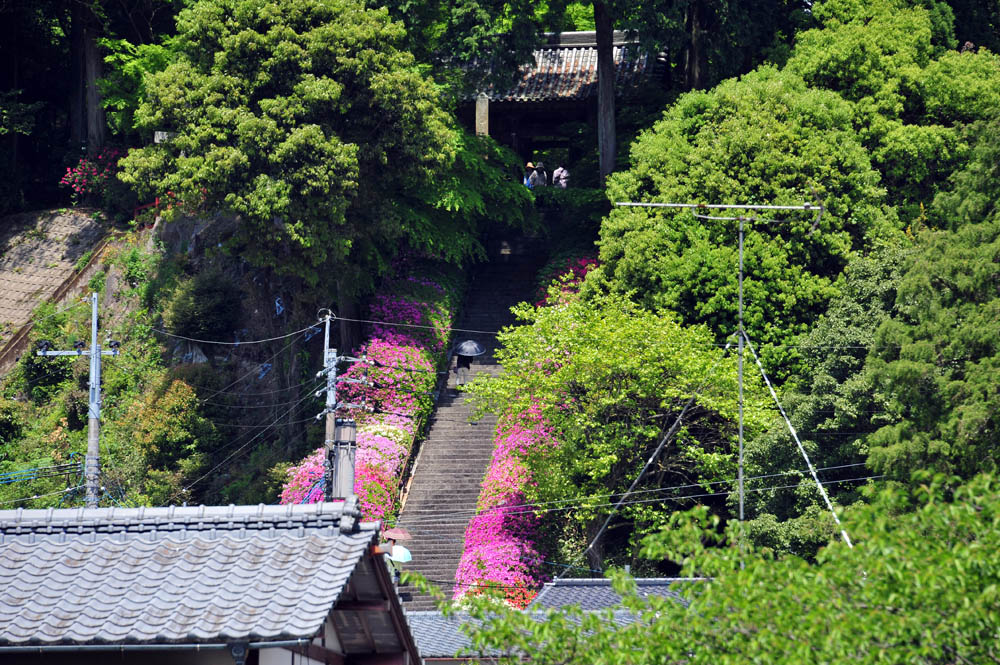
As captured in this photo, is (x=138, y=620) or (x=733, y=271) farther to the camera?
(x=733, y=271)

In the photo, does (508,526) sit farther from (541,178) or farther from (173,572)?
(173,572)

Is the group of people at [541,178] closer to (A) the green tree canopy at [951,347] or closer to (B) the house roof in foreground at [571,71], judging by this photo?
(B) the house roof in foreground at [571,71]

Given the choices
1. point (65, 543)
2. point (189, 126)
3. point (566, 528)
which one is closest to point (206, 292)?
point (189, 126)

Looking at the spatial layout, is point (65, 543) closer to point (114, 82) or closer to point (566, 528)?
point (566, 528)

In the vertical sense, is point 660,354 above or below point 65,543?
below


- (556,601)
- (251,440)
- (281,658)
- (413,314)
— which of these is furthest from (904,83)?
(281,658)

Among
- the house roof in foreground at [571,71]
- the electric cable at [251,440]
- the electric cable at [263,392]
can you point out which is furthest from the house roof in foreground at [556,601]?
the house roof in foreground at [571,71]

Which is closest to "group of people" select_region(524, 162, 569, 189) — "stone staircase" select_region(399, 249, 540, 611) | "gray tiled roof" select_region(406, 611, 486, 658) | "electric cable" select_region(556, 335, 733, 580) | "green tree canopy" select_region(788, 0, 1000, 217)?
"stone staircase" select_region(399, 249, 540, 611)

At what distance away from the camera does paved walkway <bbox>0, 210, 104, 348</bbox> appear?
4262cm

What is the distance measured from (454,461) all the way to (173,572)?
77.2 feet

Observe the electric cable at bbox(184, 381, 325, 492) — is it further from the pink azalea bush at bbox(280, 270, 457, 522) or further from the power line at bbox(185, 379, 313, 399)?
the pink azalea bush at bbox(280, 270, 457, 522)

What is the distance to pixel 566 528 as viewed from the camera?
104 feet

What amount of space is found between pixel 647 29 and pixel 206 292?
1365cm

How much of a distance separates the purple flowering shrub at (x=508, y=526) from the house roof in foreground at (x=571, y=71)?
1303cm
